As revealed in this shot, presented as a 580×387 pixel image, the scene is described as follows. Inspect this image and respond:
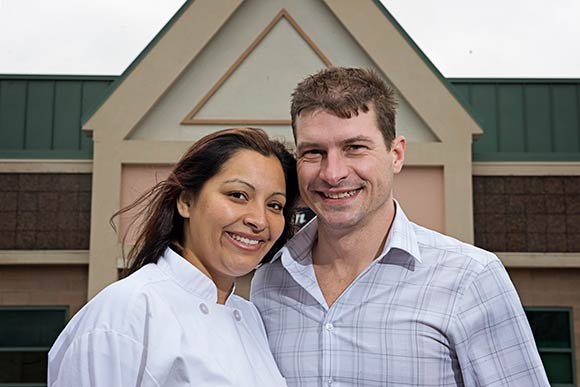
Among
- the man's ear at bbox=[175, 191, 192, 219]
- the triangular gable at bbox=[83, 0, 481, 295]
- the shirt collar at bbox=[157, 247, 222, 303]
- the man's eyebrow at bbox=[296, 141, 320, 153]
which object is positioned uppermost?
the triangular gable at bbox=[83, 0, 481, 295]

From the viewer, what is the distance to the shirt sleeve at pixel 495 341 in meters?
3.07

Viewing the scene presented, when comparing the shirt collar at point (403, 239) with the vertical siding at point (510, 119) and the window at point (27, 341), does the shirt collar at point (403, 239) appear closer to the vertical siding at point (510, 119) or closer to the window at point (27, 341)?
the window at point (27, 341)

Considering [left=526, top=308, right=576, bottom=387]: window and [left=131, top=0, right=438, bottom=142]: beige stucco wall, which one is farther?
[left=526, top=308, right=576, bottom=387]: window

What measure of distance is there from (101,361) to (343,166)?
1387 millimetres

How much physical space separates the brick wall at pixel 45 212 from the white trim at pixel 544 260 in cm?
658

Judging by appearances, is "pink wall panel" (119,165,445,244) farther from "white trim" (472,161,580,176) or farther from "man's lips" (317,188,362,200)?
"man's lips" (317,188,362,200)

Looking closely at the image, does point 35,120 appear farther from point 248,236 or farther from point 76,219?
point 248,236

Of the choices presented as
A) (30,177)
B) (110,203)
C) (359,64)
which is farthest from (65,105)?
(359,64)

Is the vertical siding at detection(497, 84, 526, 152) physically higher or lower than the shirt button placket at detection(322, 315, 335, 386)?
higher

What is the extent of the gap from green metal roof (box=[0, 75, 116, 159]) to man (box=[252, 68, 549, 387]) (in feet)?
32.1

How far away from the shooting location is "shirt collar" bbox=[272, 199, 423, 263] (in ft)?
11.0

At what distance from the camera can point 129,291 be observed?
2.74 m

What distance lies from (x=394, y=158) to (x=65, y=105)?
416 inches

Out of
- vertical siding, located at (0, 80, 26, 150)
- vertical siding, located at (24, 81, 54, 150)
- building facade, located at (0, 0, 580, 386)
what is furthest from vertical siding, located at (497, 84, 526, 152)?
vertical siding, located at (0, 80, 26, 150)
